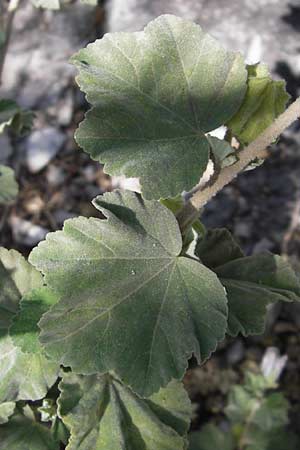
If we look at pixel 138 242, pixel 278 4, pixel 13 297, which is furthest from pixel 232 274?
pixel 278 4

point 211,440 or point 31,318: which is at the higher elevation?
point 31,318

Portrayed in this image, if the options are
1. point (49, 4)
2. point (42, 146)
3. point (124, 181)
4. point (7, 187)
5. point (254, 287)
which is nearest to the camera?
point (254, 287)

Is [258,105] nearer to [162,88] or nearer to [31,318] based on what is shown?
[162,88]

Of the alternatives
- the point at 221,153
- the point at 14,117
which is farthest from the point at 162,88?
the point at 14,117

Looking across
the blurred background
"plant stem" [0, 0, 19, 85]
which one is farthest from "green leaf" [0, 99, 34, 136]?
the blurred background

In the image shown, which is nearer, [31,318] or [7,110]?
[31,318]

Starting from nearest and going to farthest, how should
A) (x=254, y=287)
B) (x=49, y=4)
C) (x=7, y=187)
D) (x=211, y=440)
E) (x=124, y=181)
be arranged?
(x=254, y=287), (x=49, y=4), (x=7, y=187), (x=211, y=440), (x=124, y=181)

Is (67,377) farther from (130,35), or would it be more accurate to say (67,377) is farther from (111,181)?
(111,181)

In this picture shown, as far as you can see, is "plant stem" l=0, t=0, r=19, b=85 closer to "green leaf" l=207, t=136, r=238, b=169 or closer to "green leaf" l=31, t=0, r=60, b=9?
"green leaf" l=31, t=0, r=60, b=9
